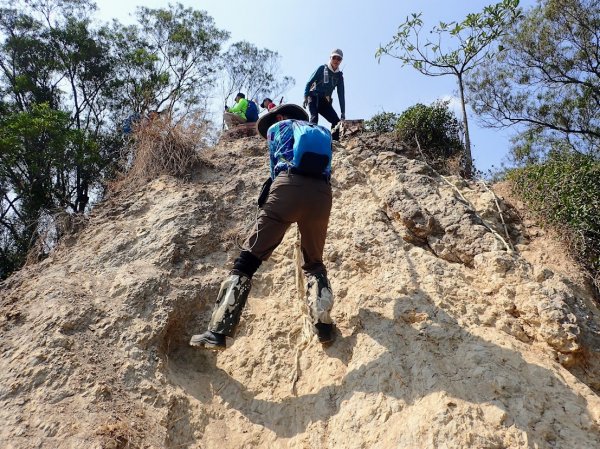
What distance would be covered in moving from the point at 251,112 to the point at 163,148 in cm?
236

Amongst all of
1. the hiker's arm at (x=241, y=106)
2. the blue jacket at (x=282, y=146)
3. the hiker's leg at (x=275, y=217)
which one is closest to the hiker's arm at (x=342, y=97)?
the hiker's arm at (x=241, y=106)

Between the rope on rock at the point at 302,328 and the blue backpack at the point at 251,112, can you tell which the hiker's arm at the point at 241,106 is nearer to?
the blue backpack at the point at 251,112

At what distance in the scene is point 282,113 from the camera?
4031 millimetres

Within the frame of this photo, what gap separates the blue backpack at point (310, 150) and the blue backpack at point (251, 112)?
4.64 m

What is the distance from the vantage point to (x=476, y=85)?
39.2 feet

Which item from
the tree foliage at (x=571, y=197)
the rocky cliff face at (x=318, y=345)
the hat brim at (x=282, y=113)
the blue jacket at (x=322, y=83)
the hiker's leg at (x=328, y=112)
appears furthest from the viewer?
the hiker's leg at (x=328, y=112)

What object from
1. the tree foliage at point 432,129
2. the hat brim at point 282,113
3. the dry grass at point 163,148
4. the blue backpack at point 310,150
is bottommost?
the blue backpack at point 310,150

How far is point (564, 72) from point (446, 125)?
21.9ft

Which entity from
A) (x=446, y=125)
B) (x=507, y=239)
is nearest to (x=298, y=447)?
(x=507, y=239)

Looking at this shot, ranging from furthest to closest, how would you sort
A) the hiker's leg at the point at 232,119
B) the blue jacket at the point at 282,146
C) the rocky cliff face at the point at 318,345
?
the hiker's leg at the point at 232,119, the blue jacket at the point at 282,146, the rocky cliff face at the point at 318,345

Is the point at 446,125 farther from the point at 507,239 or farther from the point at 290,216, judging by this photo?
the point at 290,216

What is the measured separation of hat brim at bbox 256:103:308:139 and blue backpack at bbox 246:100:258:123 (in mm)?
3973

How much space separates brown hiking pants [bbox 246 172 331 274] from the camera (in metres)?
3.42

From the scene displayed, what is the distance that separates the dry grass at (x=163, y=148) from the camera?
5.91 m
